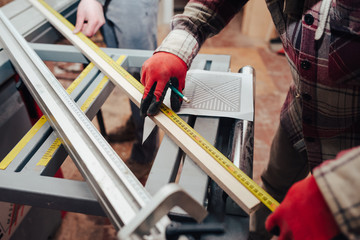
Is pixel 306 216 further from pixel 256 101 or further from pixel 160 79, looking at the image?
pixel 256 101

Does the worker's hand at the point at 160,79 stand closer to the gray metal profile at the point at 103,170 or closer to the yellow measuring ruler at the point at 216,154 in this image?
the yellow measuring ruler at the point at 216,154

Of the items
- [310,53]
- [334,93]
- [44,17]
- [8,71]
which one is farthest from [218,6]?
[44,17]

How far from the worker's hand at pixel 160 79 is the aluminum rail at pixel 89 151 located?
0.18 meters

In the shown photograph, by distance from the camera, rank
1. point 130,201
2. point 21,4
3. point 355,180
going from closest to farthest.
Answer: point 355,180
point 130,201
point 21,4

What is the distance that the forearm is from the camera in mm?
857

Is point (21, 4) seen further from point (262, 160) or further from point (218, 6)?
point (262, 160)

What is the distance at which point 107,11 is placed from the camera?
1.41 meters

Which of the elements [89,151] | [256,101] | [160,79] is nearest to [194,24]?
[160,79]

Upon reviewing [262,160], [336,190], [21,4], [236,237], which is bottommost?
[262,160]

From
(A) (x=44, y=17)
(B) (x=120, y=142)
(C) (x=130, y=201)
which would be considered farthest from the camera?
(B) (x=120, y=142)

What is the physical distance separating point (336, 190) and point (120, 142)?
5.93 ft

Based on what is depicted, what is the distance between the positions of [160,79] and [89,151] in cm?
32

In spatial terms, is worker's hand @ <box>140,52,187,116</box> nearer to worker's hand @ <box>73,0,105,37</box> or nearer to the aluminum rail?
the aluminum rail

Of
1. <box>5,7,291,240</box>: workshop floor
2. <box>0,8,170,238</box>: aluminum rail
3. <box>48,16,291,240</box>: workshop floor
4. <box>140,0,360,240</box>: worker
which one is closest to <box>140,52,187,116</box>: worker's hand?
<box>140,0,360,240</box>: worker
